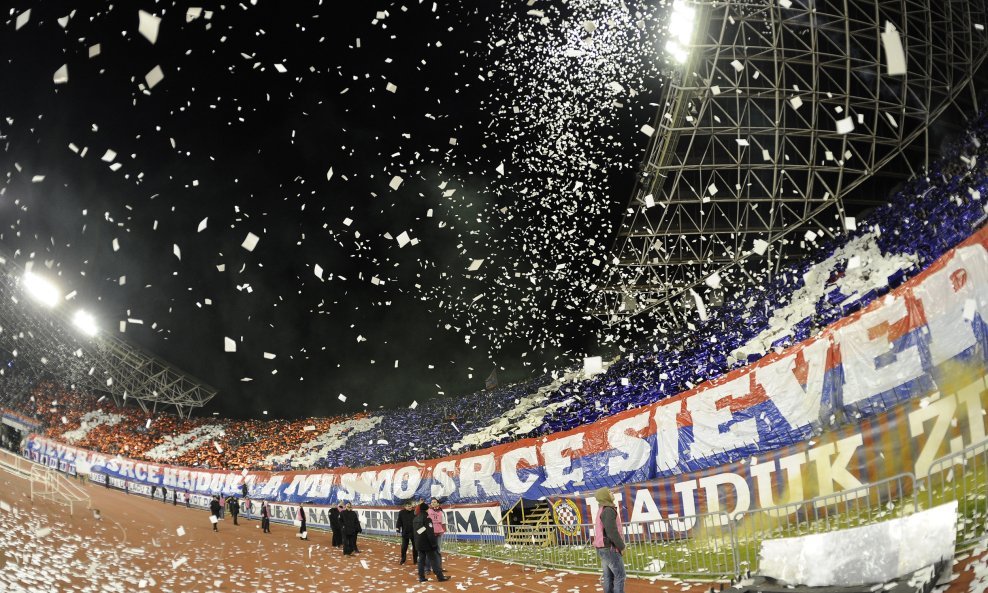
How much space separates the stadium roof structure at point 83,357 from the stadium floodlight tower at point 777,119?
3412cm

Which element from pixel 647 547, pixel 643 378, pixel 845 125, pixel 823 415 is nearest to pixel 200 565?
pixel 647 547

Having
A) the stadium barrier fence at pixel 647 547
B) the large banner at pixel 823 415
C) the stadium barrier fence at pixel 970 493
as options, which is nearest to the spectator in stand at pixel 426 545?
the stadium barrier fence at pixel 647 547

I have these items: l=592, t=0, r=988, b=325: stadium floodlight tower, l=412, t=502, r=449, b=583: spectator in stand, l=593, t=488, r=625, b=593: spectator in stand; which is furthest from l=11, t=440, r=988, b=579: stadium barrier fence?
l=592, t=0, r=988, b=325: stadium floodlight tower

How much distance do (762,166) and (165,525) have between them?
2248 centimetres

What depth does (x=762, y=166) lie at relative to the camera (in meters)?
18.4

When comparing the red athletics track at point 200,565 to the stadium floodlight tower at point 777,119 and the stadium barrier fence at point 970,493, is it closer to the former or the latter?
the stadium barrier fence at point 970,493

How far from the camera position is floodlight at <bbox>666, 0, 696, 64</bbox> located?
48.6 feet

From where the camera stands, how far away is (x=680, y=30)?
15195 mm

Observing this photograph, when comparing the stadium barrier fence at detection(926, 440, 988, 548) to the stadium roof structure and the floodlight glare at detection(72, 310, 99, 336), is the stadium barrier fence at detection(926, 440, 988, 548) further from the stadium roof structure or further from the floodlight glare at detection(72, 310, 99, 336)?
the stadium roof structure

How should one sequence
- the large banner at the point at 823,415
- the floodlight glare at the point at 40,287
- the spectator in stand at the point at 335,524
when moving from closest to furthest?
the large banner at the point at 823,415, the spectator in stand at the point at 335,524, the floodlight glare at the point at 40,287

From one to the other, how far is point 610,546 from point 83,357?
153 feet

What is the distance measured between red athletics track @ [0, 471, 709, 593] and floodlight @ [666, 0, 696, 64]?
13353 mm

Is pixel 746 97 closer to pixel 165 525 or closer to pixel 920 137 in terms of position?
pixel 920 137

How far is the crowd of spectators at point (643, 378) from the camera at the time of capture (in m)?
12.9
